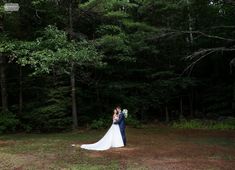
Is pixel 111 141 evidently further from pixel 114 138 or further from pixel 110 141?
pixel 114 138

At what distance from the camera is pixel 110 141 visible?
15.9 metres

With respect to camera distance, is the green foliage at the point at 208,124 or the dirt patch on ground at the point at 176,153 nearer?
the dirt patch on ground at the point at 176,153

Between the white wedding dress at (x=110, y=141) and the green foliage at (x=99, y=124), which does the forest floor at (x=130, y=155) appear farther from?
the green foliage at (x=99, y=124)

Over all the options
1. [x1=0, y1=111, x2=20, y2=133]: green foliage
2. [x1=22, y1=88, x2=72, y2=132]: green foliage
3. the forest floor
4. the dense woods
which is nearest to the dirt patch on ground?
the forest floor

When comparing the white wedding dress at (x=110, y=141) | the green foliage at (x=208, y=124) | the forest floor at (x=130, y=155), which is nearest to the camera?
the forest floor at (x=130, y=155)

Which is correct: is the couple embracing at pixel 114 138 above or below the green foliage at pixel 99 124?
above

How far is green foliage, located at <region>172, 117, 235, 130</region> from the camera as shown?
2406 cm

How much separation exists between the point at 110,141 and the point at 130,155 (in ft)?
8.06

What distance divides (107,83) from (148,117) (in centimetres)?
593

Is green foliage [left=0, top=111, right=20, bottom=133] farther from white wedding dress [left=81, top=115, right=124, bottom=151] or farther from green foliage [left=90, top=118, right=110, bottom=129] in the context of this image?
white wedding dress [left=81, top=115, right=124, bottom=151]

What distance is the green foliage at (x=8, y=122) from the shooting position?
74.6 ft

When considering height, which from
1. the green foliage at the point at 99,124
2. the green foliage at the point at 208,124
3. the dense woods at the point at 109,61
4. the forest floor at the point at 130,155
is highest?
the dense woods at the point at 109,61

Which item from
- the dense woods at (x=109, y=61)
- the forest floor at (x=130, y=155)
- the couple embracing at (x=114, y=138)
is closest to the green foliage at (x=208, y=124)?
the dense woods at (x=109, y=61)

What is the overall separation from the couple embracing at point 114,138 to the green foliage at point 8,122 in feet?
28.3
